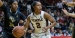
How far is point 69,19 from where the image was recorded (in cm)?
1312

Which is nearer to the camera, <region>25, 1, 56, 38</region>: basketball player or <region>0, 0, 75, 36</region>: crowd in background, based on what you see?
<region>25, 1, 56, 38</region>: basketball player

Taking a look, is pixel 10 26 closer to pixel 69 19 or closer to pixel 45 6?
pixel 69 19

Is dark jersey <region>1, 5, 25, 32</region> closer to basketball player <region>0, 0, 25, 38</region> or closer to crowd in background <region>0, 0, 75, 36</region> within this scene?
basketball player <region>0, 0, 25, 38</region>

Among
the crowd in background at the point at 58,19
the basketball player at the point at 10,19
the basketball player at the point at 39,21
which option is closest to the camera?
the basketball player at the point at 39,21

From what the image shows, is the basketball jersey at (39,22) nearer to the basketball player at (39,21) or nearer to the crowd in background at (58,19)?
the basketball player at (39,21)

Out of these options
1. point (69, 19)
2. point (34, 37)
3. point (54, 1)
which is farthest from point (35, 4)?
point (54, 1)

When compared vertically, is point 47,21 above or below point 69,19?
above

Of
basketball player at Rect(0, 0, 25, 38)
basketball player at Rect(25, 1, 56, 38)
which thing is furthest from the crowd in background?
basketball player at Rect(25, 1, 56, 38)

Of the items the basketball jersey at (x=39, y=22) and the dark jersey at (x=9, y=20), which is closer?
the basketball jersey at (x=39, y=22)

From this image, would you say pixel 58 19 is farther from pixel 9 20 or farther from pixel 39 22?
pixel 39 22

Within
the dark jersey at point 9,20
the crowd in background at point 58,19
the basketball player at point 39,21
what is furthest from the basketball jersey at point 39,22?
the crowd in background at point 58,19

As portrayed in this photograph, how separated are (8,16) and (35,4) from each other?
90cm

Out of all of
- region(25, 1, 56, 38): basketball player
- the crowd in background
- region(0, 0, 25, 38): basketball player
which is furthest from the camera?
the crowd in background

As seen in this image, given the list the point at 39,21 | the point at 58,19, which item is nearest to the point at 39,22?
the point at 39,21
